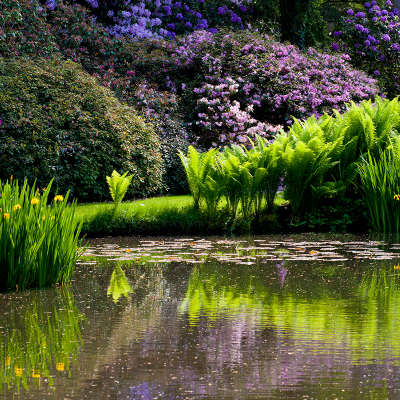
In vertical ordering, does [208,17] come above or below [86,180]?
above

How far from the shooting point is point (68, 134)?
9.78 meters

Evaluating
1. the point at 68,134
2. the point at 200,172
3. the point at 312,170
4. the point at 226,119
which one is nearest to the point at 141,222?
the point at 200,172

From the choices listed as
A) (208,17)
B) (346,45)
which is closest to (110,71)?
(208,17)

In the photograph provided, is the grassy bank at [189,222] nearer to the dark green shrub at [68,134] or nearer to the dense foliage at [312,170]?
the dense foliage at [312,170]

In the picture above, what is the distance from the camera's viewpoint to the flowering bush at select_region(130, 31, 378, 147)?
12977mm

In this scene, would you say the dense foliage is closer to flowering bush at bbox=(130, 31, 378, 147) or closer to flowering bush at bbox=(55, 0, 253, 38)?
flowering bush at bbox=(130, 31, 378, 147)

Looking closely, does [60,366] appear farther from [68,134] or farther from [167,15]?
[167,15]

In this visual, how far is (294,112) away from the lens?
13727 millimetres

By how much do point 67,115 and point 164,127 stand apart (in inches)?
126

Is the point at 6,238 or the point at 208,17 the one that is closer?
the point at 6,238

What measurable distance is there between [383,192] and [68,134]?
17.0 feet

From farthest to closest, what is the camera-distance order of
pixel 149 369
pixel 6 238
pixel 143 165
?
pixel 143 165
pixel 6 238
pixel 149 369

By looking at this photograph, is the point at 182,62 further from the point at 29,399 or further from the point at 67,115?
the point at 29,399

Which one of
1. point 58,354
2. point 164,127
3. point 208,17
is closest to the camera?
point 58,354
